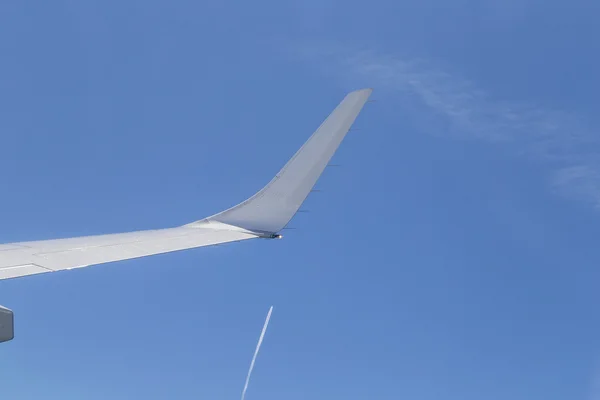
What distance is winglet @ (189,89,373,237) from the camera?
11.8 m

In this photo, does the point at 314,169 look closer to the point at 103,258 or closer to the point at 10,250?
the point at 103,258

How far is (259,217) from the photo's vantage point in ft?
40.0

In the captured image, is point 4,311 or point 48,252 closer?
point 4,311

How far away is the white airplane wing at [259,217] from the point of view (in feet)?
36.3

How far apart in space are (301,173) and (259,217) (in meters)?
1.20

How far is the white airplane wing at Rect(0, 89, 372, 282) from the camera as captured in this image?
36.3 ft

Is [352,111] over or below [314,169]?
over

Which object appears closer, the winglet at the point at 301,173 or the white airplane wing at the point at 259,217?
the white airplane wing at the point at 259,217

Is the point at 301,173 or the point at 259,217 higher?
the point at 301,173

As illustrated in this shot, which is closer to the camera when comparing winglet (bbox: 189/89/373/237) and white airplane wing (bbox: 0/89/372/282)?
white airplane wing (bbox: 0/89/372/282)

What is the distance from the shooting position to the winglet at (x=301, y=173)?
11.8 metres

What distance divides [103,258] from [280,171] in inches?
143

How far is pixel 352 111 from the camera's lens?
12.0 metres

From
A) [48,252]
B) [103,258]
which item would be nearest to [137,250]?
[103,258]
